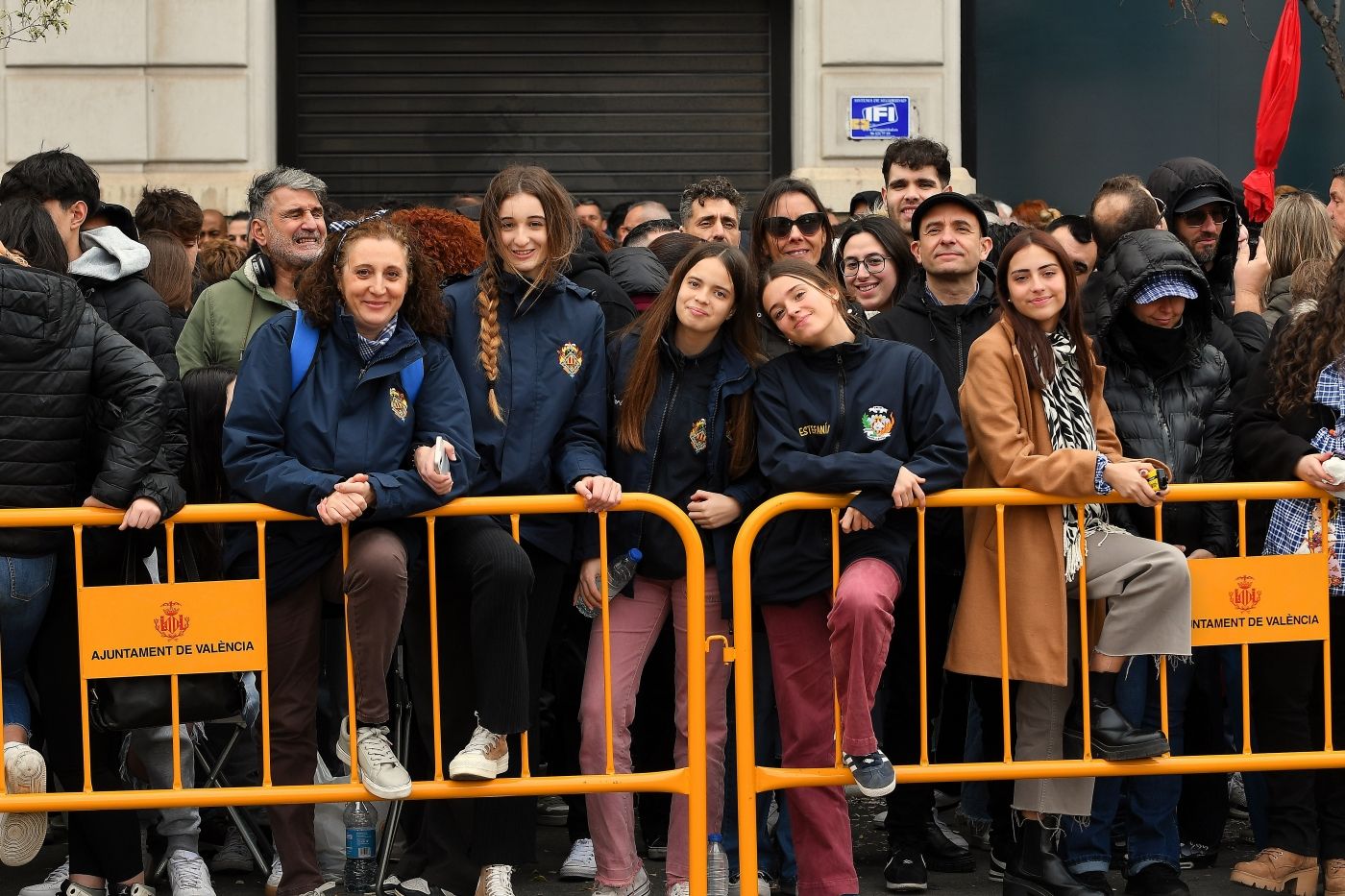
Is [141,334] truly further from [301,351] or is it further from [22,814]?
[22,814]

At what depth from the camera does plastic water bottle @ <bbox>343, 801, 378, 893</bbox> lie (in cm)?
614

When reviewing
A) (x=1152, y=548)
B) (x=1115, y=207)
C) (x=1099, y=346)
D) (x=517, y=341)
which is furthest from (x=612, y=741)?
(x=1115, y=207)

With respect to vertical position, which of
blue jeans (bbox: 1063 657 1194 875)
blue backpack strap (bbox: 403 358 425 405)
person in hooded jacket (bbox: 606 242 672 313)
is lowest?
blue jeans (bbox: 1063 657 1194 875)

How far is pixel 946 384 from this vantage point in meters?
6.32

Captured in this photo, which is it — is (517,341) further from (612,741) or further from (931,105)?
(931,105)

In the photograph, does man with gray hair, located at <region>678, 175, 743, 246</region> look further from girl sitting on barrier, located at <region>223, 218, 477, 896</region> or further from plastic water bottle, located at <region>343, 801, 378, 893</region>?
plastic water bottle, located at <region>343, 801, 378, 893</region>

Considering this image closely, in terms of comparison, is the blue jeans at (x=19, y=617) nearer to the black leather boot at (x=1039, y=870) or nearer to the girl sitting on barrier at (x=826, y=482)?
the girl sitting on barrier at (x=826, y=482)

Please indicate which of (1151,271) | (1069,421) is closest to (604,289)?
(1069,421)

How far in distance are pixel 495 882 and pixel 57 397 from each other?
7.16ft

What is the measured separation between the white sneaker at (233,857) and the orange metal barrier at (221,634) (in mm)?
1093

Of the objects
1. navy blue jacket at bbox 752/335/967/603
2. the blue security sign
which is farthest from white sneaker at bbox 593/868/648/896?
the blue security sign

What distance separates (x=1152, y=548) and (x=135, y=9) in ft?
30.0

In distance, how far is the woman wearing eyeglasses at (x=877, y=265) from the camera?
704 cm

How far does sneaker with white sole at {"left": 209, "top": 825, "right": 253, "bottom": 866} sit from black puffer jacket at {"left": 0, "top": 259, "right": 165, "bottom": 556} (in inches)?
62.9
